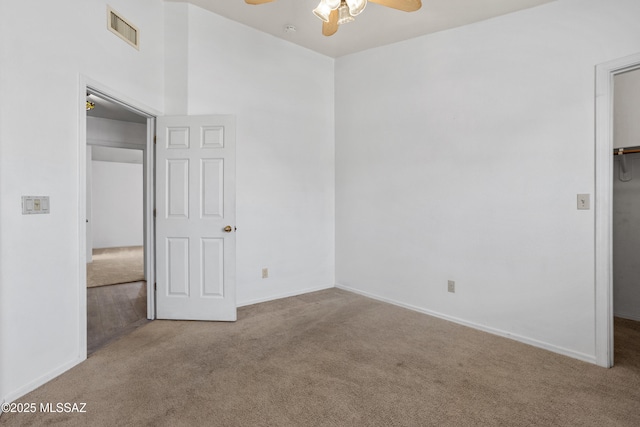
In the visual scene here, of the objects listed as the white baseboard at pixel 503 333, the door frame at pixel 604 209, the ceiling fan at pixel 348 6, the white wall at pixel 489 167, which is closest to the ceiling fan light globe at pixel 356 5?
the ceiling fan at pixel 348 6

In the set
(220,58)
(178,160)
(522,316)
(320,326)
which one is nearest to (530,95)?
(522,316)

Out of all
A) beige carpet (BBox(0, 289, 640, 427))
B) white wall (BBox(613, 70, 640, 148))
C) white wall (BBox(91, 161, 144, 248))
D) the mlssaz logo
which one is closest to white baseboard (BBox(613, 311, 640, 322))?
beige carpet (BBox(0, 289, 640, 427))

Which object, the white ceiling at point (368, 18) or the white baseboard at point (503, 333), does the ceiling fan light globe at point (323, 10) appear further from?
the white baseboard at point (503, 333)

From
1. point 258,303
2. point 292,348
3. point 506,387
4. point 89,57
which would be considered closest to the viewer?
point 506,387

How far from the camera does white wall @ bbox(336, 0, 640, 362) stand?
2639 millimetres

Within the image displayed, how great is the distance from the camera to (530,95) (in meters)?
2.88

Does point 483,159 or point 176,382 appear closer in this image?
point 176,382

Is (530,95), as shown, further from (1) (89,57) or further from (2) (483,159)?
(1) (89,57)

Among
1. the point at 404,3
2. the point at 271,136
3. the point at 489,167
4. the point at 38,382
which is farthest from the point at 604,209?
the point at 38,382

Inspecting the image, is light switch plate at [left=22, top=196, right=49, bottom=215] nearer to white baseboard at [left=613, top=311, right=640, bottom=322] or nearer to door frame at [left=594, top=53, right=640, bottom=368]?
door frame at [left=594, top=53, right=640, bottom=368]

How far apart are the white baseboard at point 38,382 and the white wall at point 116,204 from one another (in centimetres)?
779

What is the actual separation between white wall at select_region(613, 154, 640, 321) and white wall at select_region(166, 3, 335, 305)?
3.14 m

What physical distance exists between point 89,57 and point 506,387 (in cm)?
374

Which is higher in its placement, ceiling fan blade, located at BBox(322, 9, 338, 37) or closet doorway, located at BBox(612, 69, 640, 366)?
ceiling fan blade, located at BBox(322, 9, 338, 37)
